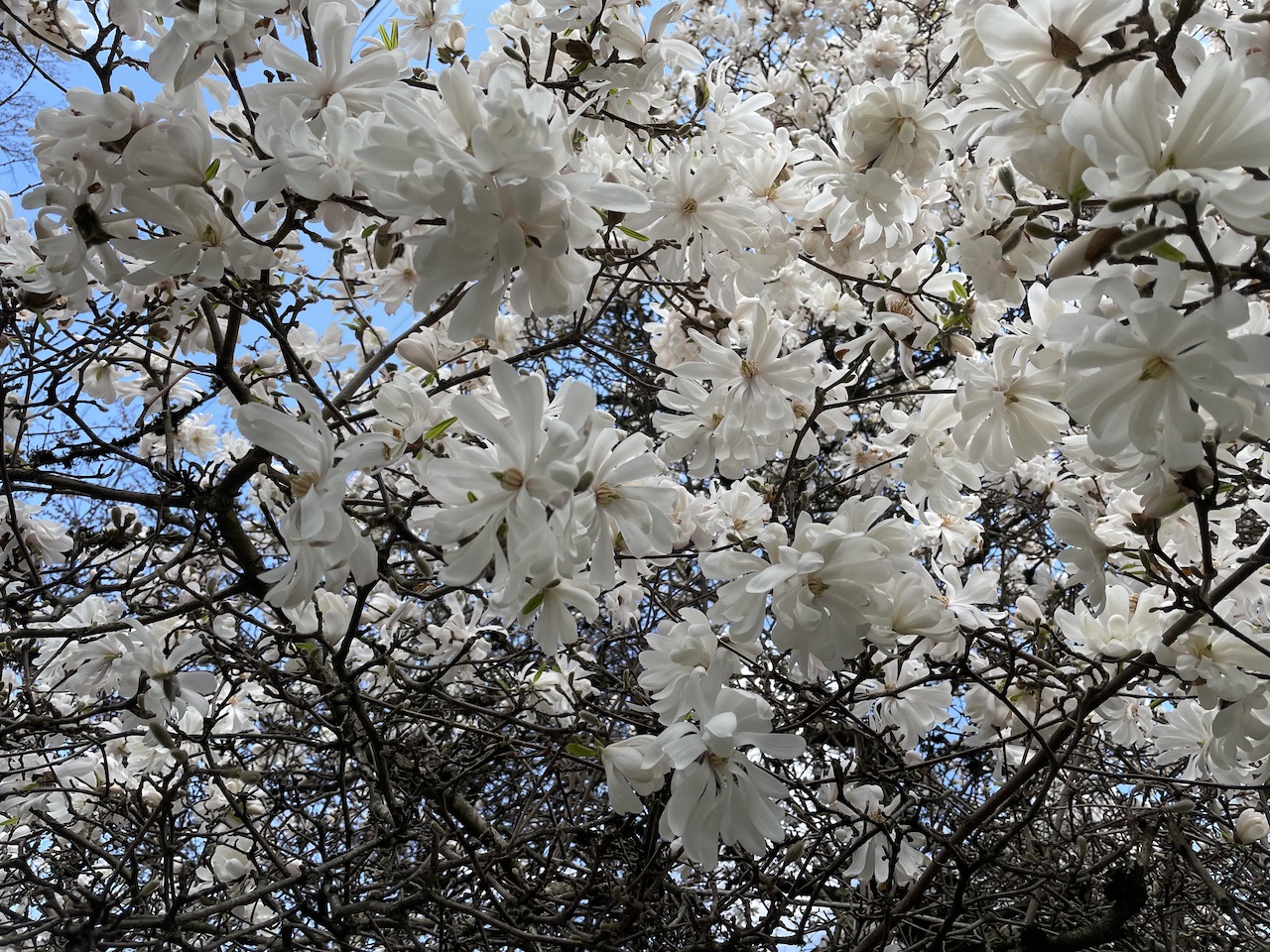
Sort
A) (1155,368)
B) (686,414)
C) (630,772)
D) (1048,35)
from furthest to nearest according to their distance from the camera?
(686,414) < (630,772) < (1048,35) < (1155,368)

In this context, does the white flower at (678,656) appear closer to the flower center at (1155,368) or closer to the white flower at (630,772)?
the white flower at (630,772)

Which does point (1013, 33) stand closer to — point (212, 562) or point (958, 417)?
point (958, 417)

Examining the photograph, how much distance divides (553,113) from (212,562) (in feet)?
10.7

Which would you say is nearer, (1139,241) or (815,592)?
(1139,241)

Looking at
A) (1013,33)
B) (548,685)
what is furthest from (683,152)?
(548,685)

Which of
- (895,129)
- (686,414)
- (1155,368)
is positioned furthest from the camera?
(686,414)

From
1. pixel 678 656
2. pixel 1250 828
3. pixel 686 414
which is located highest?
pixel 686 414

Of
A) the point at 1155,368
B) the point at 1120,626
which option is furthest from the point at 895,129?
the point at 1120,626

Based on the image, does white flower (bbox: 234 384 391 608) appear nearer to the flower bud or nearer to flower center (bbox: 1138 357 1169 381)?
flower center (bbox: 1138 357 1169 381)

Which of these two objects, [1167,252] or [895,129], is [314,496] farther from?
[895,129]

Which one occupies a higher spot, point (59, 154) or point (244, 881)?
point (59, 154)

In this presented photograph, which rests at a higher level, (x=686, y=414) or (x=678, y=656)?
(x=686, y=414)

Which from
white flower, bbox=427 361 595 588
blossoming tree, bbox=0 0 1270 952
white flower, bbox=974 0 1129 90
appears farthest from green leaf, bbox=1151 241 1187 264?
white flower, bbox=427 361 595 588

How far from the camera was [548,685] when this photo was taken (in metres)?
2.41
